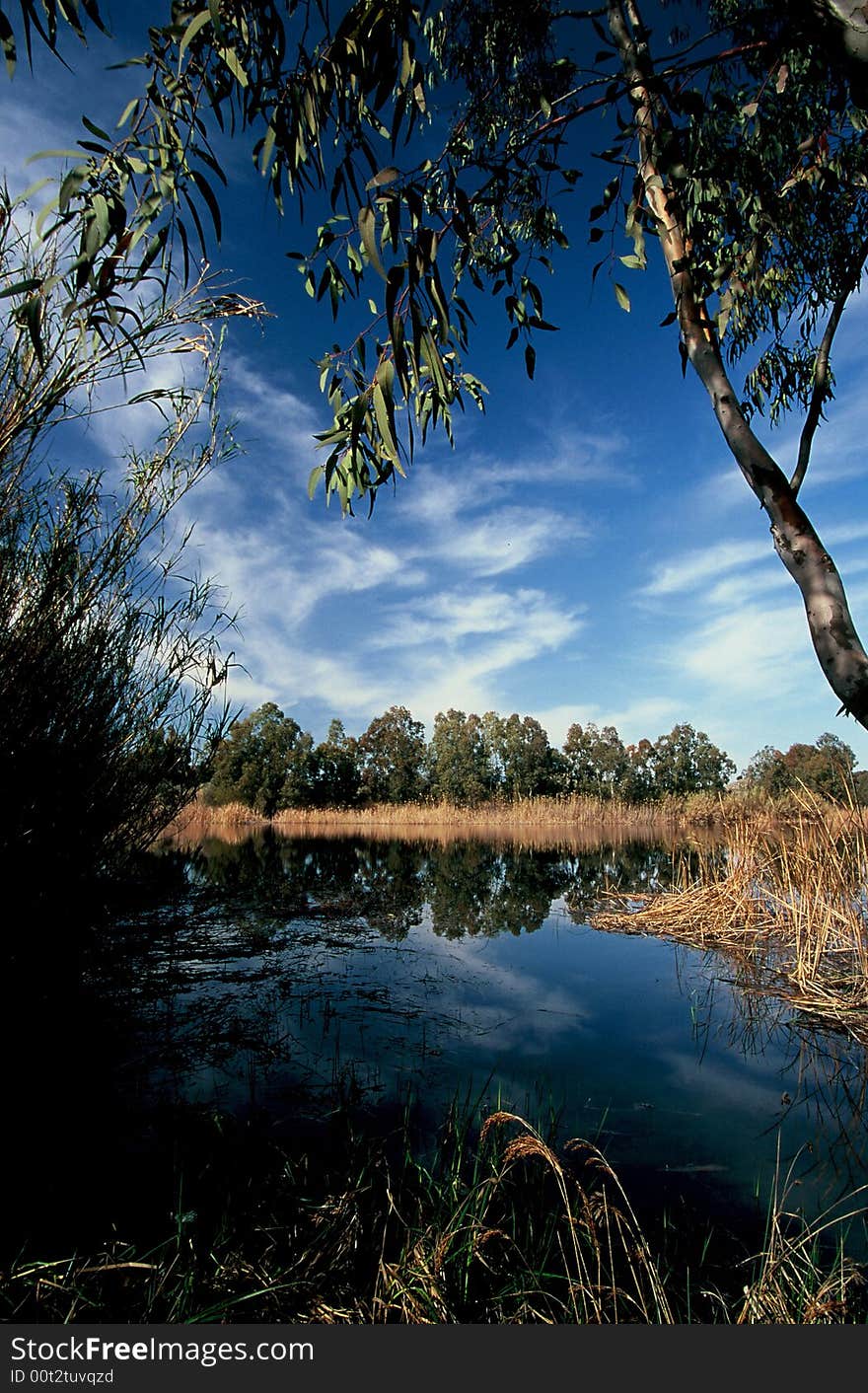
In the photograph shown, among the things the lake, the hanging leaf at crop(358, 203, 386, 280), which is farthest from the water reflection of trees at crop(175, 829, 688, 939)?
the hanging leaf at crop(358, 203, 386, 280)

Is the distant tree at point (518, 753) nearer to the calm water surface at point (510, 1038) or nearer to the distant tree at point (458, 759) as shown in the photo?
the distant tree at point (458, 759)

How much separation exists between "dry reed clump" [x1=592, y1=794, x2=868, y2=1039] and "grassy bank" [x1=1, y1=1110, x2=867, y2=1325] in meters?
3.43

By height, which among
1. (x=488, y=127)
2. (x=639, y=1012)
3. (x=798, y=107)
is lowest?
(x=639, y=1012)

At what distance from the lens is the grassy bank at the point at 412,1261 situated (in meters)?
1.69

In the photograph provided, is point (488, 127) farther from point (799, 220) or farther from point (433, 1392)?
point (433, 1392)

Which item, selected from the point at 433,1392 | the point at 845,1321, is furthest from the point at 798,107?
the point at 433,1392

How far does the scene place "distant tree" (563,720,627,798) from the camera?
171ft

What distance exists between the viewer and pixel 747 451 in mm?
2307

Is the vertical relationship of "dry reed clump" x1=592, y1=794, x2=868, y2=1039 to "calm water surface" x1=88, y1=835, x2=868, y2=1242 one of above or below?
above

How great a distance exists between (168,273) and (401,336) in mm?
820

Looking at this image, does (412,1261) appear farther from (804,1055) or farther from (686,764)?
(686,764)

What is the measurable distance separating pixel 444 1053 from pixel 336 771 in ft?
159

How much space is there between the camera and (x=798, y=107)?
391 cm

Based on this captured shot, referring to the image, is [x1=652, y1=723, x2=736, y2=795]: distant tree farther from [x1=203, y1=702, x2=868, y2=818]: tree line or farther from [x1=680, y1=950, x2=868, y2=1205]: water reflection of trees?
[x1=680, y1=950, x2=868, y2=1205]: water reflection of trees
